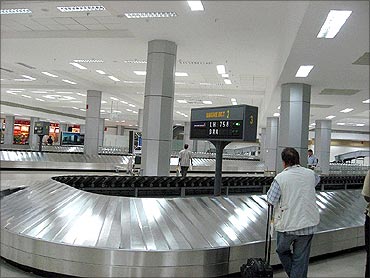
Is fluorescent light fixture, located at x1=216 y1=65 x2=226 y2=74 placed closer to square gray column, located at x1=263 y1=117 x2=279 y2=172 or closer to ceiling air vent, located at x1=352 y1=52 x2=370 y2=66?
ceiling air vent, located at x1=352 y1=52 x2=370 y2=66

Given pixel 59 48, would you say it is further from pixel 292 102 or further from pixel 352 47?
pixel 352 47

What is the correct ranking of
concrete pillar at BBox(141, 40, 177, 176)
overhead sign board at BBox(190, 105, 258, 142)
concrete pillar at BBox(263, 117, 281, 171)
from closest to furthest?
overhead sign board at BBox(190, 105, 258, 142) → concrete pillar at BBox(141, 40, 177, 176) → concrete pillar at BBox(263, 117, 281, 171)

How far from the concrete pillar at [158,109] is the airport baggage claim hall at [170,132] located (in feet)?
0.11

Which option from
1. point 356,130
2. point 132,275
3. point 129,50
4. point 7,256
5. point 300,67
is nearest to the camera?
point 132,275

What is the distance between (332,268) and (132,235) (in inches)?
124

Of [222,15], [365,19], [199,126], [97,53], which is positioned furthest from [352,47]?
[97,53]

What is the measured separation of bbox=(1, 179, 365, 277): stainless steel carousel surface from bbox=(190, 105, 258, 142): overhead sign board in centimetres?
106

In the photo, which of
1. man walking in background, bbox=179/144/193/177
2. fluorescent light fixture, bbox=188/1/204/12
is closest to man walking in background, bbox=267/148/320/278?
fluorescent light fixture, bbox=188/1/204/12

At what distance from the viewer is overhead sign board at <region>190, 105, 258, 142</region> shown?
5.25 meters

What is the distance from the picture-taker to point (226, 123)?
5480 millimetres

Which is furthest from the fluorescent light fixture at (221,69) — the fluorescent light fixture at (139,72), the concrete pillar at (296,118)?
the fluorescent light fixture at (139,72)

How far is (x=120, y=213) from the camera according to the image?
4.72 metres

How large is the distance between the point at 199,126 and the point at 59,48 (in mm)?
9474

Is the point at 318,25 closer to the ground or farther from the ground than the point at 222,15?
closer to the ground
